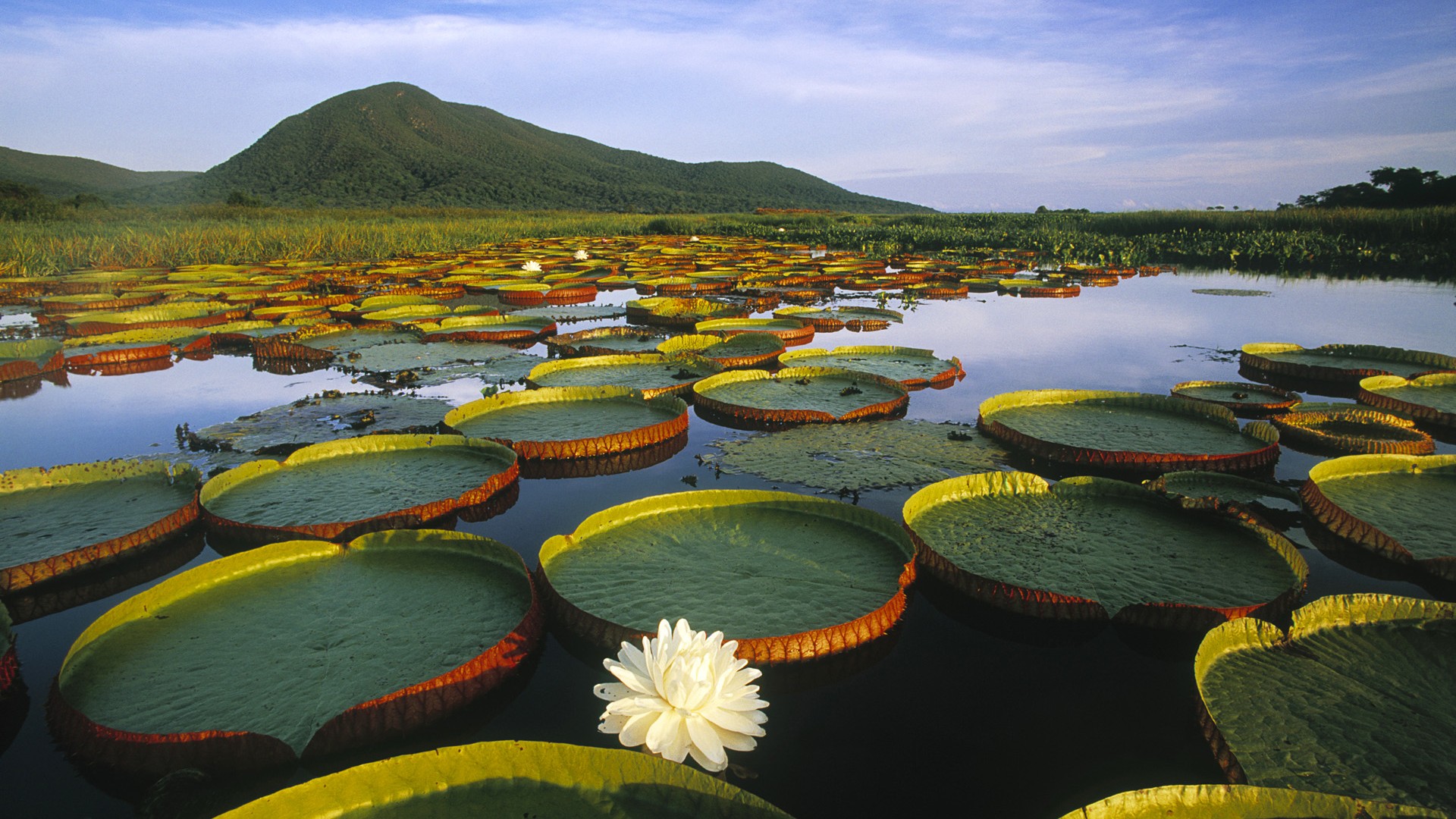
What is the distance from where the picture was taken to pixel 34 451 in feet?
13.1

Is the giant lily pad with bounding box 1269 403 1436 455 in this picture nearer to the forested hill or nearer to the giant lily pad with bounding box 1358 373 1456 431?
the giant lily pad with bounding box 1358 373 1456 431

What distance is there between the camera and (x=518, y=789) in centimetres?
133

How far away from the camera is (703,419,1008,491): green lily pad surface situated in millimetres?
3400

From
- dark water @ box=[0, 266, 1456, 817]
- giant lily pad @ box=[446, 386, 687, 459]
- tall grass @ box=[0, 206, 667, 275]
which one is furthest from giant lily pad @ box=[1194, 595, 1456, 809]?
tall grass @ box=[0, 206, 667, 275]

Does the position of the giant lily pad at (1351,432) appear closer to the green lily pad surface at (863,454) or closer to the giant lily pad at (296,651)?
the green lily pad surface at (863,454)

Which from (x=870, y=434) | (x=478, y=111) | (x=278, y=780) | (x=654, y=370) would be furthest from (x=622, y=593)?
(x=478, y=111)

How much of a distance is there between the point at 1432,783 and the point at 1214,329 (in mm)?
7579

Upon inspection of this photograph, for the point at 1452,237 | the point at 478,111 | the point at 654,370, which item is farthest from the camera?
the point at 478,111

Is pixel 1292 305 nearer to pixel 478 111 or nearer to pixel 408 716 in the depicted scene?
pixel 408 716

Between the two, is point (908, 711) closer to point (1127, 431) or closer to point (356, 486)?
point (356, 486)

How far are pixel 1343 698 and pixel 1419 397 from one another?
4081 millimetres

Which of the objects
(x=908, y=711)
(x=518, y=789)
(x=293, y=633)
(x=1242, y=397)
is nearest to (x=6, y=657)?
(x=293, y=633)

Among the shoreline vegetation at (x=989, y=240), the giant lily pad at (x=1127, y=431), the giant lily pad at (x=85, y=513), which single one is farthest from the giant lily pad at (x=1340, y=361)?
the shoreline vegetation at (x=989, y=240)

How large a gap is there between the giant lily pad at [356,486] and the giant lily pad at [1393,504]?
11.3 feet
